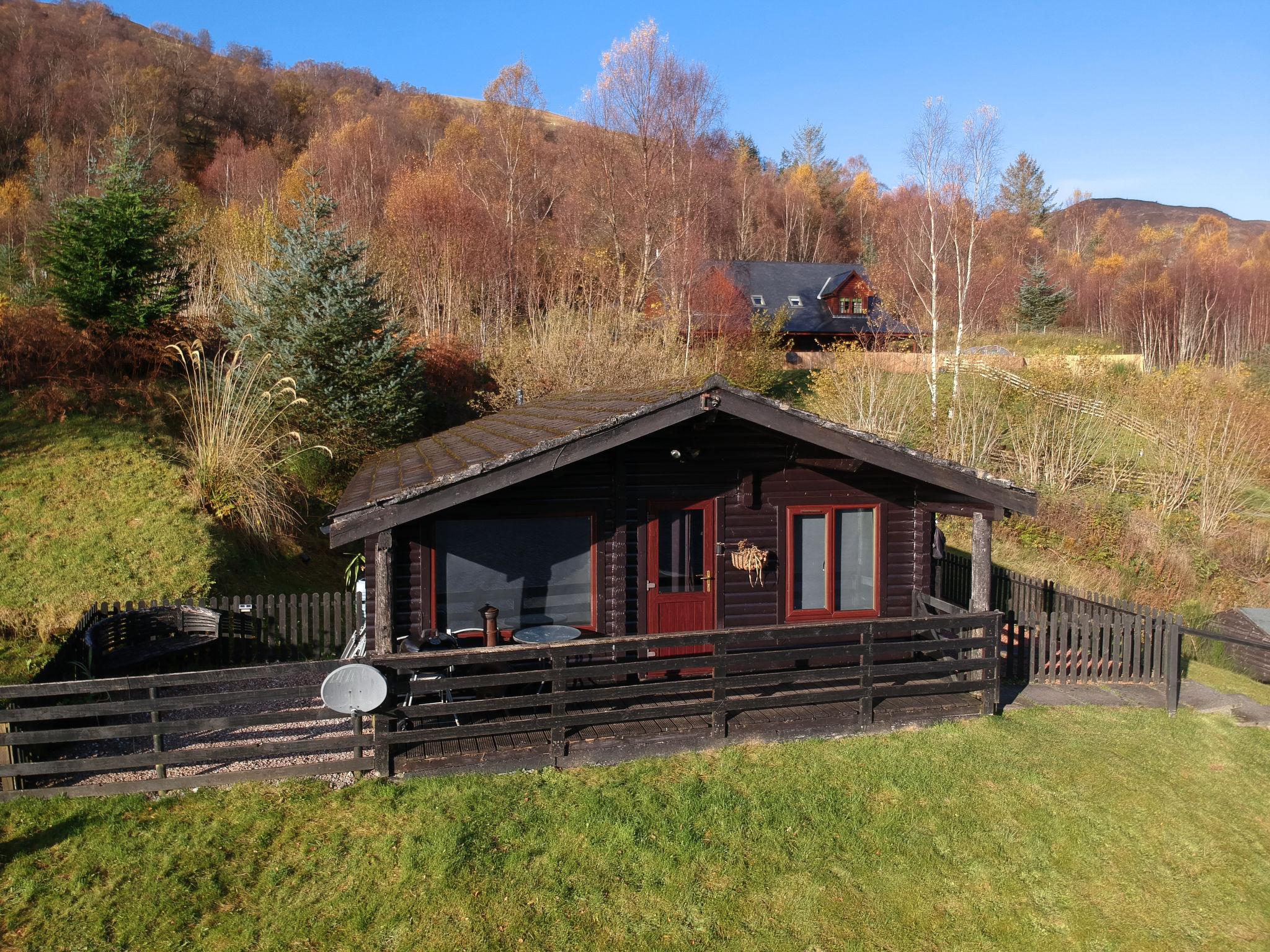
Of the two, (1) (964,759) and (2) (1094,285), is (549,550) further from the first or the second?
(2) (1094,285)

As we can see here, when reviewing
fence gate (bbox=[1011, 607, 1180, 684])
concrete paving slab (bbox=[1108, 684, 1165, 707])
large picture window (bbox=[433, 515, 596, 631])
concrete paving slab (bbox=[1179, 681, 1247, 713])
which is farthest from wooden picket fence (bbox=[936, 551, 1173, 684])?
large picture window (bbox=[433, 515, 596, 631])

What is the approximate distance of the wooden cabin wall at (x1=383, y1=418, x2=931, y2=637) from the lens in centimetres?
838

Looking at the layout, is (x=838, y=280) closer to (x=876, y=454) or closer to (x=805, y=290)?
(x=805, y=290)

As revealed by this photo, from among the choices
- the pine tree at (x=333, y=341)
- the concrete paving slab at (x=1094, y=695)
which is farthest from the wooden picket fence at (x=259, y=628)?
the concrete paving slab at (x=1094, y=695)

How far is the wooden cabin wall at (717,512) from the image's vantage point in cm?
838

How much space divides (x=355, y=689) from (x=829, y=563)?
5.16m

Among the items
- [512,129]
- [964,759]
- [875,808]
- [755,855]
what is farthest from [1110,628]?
[512,129]

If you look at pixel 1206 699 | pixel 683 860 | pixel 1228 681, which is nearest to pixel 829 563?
pixel 683 860

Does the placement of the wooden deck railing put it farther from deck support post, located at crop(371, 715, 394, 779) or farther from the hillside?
the hillside

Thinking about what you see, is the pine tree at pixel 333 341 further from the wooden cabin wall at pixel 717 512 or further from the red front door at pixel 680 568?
the red front door at pixel 680 568

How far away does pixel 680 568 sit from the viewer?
897cm

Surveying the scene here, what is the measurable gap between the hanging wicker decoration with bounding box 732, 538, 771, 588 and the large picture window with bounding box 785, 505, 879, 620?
1.14 feet

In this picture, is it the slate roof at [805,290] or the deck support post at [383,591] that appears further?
the slate roof at [805,290]

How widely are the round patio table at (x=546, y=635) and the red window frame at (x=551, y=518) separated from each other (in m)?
0.29
